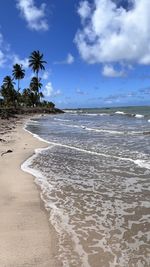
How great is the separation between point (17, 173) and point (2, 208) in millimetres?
3667

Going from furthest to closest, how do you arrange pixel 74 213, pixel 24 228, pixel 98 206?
pixel 98 206, pixel 74 213, pixel 24 228

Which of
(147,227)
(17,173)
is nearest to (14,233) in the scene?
(147,227)

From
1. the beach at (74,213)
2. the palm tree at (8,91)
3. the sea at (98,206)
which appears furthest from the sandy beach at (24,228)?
the palm tree at (8,91)

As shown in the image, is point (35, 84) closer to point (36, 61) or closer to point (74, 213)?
→ point (36, 61)

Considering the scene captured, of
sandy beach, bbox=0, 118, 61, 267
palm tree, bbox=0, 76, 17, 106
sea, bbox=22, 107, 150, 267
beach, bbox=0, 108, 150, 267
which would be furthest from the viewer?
palm tree, bbox=0, 76, 17, 106

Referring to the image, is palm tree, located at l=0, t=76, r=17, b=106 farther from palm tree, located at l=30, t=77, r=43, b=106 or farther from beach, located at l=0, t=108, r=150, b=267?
beach, located at l=0, t=108, r=150, b=267

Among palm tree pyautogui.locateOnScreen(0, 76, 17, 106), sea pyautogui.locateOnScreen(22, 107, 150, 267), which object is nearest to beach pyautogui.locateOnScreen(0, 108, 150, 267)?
sea pyautogui.locateOnScreen(22, 107, 150, 267)

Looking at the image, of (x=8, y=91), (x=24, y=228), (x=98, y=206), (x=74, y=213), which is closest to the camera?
(x=24, y=228)

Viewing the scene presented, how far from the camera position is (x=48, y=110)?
325ft

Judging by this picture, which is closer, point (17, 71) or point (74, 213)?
point (74, 213)

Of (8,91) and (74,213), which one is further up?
(8,91)

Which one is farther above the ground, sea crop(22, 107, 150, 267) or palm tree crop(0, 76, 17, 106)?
palm tree crop(0, 76, 17, 106)

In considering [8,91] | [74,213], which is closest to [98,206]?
[74,213]

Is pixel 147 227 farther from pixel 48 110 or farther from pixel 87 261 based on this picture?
pixel 48 110
